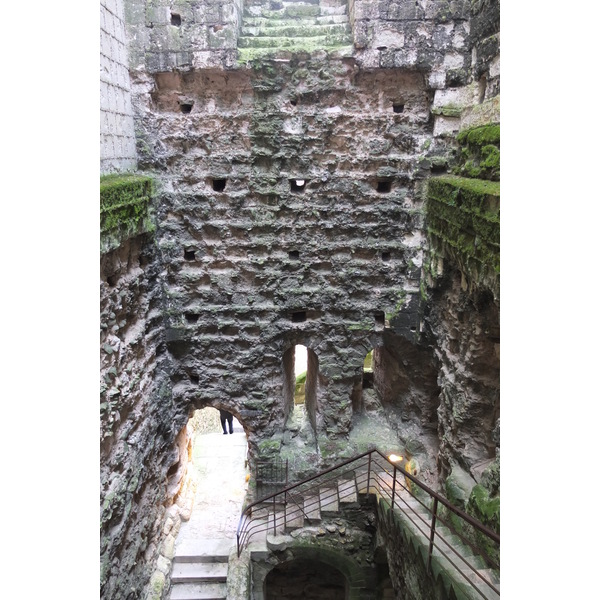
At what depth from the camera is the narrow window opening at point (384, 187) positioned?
7703mm

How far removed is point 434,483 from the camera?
8.10 m

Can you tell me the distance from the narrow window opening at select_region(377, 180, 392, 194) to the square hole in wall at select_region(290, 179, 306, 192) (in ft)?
3.66

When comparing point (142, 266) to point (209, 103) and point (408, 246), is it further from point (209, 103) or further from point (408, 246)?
point (408, 246)

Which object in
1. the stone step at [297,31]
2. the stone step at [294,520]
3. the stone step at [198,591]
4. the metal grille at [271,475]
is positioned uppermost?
the stone step at [297,31]

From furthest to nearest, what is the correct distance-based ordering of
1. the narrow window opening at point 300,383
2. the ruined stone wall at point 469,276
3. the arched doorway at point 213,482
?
the narrow window opening at point 300,383 < the arched doorway at point 213,482 < the ruined stone wall at point 469,276

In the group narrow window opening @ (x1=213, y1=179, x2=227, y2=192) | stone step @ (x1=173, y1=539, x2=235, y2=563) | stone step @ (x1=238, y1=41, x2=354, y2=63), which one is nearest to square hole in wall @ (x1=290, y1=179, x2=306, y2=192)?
narrow window opening @ (x1=213, y1=179, x2=227, y2=192)

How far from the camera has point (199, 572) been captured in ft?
26.7

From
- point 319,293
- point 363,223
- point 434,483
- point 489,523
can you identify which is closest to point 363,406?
point 434,483

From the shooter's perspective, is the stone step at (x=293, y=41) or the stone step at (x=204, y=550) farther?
the stone step at (x=204, y=550)

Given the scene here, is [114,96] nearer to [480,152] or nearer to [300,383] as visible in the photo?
[480,152]

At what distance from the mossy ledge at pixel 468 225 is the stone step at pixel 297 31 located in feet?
8.47

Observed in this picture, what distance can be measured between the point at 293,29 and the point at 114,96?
2776 millimetres

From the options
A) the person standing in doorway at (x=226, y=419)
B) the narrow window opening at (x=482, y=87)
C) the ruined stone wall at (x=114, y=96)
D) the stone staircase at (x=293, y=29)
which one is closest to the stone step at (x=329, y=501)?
the person standing in doorway at (x=226, y=419)

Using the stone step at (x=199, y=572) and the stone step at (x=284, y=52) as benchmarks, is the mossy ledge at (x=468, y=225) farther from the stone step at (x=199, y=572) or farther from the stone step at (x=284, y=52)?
the stone step at (x=199, y=572)
